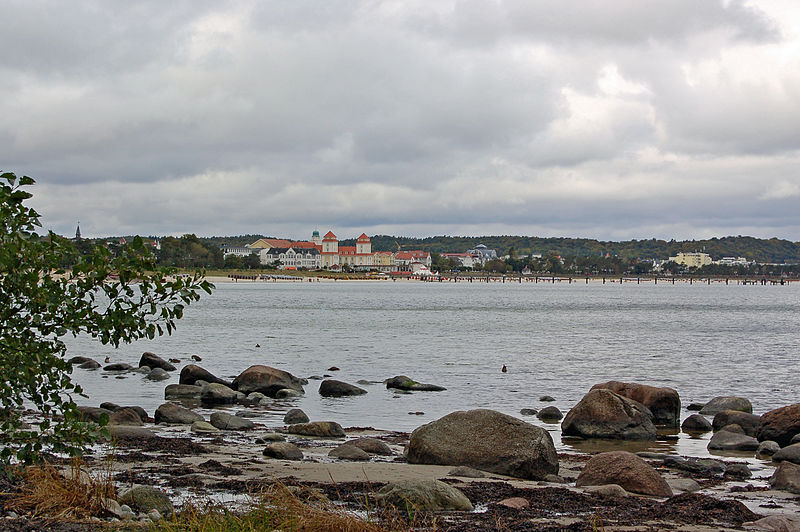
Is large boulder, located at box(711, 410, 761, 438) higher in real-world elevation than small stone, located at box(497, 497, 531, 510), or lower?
lower

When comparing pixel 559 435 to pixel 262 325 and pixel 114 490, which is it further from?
pixel 262 325

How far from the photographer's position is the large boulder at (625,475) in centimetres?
1355

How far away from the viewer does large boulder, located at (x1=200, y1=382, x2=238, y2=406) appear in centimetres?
2597

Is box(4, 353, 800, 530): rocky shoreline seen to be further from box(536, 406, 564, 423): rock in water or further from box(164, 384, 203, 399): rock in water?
box(164, 384, 203, 399): rock in water

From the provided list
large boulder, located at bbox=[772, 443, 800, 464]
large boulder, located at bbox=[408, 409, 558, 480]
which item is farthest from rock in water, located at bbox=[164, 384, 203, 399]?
large boulder, located at bbox=[772, 443, 800, 464]

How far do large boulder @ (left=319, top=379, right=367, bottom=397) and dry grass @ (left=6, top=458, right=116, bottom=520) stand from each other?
60.6 ft

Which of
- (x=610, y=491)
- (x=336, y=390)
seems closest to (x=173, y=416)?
(x=336, y=390)

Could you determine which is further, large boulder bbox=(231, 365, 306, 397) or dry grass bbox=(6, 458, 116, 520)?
large boulder bbox=(231, 365, 306, 397)

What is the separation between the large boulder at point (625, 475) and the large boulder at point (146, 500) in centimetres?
732

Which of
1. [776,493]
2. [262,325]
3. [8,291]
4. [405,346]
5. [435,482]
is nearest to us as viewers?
[8,291]

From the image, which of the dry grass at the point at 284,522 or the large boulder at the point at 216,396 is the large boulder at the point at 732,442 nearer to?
the dry grass at the point at 284,522

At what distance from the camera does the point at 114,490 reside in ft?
32.3

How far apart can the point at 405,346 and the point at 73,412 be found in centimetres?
4085

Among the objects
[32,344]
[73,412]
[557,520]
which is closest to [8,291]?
[32,344]
